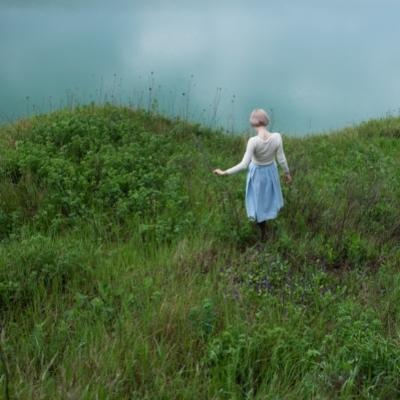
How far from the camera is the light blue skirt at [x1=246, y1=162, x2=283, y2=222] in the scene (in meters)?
5.68

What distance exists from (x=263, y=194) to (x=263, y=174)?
0.19 meters

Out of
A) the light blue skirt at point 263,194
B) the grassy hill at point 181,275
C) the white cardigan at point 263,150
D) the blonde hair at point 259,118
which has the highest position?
the blonde hair at point 259,118

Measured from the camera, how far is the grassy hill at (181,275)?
3.51 metres

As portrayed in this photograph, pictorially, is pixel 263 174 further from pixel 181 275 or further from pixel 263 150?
pixel 181 275

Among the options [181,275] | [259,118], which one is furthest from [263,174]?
[181,275]

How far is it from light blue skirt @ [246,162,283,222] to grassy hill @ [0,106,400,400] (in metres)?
0.16

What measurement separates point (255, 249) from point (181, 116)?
16.5 feet

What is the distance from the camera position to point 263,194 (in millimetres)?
5727

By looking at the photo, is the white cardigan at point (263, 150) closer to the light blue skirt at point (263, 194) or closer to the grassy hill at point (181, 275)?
the light blue skirt at point (263, 194)

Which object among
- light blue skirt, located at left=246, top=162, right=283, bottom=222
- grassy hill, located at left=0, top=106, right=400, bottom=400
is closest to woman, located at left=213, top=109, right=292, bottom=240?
light blue skirt, located at left=246, top=162, right=283, bottom=222

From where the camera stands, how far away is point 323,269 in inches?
202

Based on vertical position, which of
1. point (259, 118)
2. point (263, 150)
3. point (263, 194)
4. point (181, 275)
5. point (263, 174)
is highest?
point (259, 118)

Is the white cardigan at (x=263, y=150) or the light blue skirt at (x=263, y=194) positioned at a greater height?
the white cardigan at (x=263, y=150)

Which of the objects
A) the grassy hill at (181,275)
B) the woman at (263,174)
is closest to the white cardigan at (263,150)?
the woman at (263,174)
